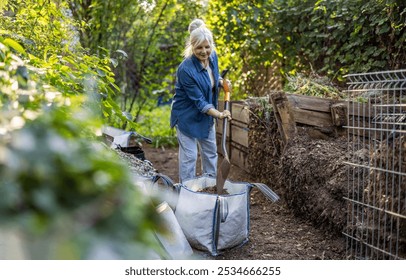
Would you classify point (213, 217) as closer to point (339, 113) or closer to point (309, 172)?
point (309, 172)

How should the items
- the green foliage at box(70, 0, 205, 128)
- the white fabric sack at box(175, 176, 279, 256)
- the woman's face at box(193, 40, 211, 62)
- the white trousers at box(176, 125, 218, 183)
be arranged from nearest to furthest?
1. the white fabric sack at box(175, 176, 279, 256)
2. the woman's face at box(193, 40, 211, 62)
3. the white trousers at box(176, 125, 218, 183)
4. the green foliage at box(70, 0, 205, 128)

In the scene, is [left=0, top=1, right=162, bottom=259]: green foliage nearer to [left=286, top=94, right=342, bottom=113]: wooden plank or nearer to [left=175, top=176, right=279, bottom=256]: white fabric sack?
[left=175, top=176, right=279, bottom=256]: white fabric sack

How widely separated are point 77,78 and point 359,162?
1.55 m

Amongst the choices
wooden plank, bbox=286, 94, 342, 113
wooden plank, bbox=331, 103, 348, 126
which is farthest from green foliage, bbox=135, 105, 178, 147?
wooden plank, bbox=331, 103, 348, 126

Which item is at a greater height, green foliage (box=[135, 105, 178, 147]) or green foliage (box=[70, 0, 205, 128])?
green foliage (box=[70, 0, 205, 128])

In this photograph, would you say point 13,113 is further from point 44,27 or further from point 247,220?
point 44,27

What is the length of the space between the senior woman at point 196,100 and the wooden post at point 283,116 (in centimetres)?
46

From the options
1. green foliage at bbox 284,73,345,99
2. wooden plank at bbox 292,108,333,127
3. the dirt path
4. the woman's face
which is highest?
the woman's face

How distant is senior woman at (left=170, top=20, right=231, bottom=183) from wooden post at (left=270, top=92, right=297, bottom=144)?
0.46 meters

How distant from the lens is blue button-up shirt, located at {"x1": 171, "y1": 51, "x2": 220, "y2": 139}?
4.10m

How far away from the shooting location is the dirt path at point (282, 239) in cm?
325

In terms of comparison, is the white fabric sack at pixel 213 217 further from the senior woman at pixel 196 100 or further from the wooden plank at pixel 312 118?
the wooden plank at pixel 312 118

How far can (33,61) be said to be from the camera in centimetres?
231
